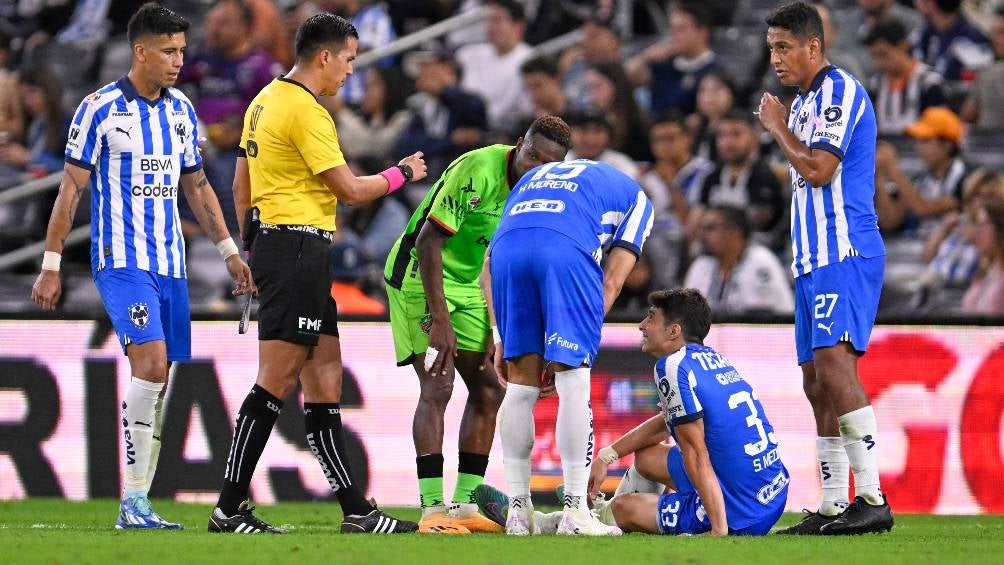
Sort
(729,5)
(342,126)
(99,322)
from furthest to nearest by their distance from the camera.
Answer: (729,5)
(342,126)
(99,322)

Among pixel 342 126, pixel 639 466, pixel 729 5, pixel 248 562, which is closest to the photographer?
pixel 248 562

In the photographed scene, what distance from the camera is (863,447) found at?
24.0 feet

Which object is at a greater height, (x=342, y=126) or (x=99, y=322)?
(x=342, y=126)

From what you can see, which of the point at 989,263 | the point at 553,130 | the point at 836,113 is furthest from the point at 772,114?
the point at 989,263

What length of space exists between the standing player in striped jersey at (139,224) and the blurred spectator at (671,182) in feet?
18.4

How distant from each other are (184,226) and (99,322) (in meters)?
3.64

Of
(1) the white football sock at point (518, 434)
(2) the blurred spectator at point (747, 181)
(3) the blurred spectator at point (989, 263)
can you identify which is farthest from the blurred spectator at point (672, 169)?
(1) the white football sock at point (518, 434)

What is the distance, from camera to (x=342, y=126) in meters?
14.4

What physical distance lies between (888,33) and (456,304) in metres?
6.81

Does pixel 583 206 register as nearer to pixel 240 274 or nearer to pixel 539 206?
pixel 539 206

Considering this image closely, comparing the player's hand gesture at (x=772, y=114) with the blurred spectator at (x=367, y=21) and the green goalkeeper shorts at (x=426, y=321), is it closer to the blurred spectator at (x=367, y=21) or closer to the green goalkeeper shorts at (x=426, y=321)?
the green goalkeeper shorts at (x=426, y=321)

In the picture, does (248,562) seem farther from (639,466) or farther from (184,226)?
(184,226)

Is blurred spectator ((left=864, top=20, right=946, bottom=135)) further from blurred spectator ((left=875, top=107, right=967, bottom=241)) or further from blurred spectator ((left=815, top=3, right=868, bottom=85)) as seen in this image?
blurred spectator ((left=875, top=107, right=967, bottom=241))

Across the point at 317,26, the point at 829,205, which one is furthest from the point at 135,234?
the point at 829,205
